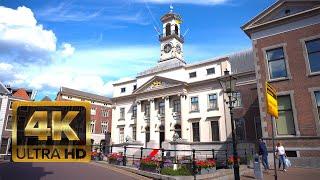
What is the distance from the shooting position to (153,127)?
1590 inches

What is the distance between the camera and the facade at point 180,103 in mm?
34688

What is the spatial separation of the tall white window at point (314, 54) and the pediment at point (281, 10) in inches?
107

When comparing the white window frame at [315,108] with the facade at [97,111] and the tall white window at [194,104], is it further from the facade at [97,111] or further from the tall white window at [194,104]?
the facade at [97,111]

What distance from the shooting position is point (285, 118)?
2025 cm

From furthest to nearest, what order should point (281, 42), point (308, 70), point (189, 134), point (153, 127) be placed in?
point (153, 127), point (189, 134), point (281, 42), point (308, 70)

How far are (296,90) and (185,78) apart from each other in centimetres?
2067

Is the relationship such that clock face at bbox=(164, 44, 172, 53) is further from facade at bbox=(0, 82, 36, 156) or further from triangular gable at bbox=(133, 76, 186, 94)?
facade at bbox=(0, 82, 36, 156)

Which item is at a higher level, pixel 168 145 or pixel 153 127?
pixel 153 127

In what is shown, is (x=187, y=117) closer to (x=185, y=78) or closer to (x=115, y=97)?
(x=185, y=78)

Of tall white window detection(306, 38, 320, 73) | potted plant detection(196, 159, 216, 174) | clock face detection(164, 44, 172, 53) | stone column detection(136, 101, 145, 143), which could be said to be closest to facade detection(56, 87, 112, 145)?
stone column detection(136, 101, 145, 143)

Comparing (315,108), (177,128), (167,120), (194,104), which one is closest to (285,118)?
(315,108)

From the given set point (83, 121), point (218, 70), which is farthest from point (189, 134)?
point (83, 121)

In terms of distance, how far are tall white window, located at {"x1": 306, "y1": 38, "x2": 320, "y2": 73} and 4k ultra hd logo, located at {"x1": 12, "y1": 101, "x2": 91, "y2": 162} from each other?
20.9 m

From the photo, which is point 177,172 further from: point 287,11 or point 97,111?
point 97,111
